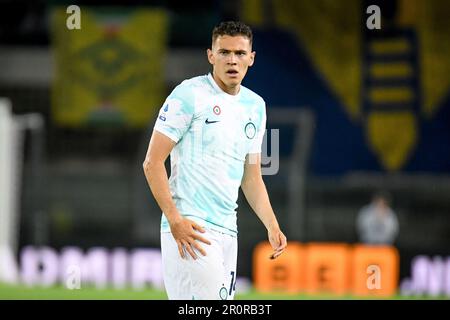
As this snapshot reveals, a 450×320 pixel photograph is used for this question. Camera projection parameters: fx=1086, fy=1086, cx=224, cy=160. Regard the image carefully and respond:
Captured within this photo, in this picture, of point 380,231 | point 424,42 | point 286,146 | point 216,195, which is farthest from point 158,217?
point 216,195

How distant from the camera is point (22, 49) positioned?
18.9 metres

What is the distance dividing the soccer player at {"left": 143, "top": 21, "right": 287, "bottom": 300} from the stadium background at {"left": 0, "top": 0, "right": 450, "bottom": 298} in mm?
11692

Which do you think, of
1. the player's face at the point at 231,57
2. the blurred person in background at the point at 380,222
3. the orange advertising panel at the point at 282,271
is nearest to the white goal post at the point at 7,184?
the orange advertising panel at the point at 282,271

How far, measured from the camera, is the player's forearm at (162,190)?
498 cm

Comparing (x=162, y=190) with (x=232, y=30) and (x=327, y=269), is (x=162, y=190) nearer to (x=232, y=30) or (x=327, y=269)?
(x=232, y=30)

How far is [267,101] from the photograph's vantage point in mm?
17641

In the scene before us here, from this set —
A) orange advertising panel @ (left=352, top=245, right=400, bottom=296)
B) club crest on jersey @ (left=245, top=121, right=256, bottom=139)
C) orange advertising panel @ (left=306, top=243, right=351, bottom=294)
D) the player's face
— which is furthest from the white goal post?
the player's face

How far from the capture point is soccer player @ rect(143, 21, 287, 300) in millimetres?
5035

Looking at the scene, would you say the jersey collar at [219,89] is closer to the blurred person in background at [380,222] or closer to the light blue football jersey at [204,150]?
the light blue football jersey at [204,150]

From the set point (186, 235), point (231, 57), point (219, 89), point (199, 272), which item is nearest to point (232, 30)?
point (231, 57)

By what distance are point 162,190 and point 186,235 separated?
0.77 feet
